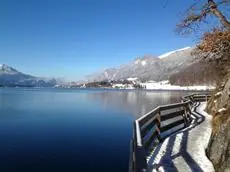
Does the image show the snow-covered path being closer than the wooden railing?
No

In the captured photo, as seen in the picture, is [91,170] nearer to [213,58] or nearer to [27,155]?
[27,155]

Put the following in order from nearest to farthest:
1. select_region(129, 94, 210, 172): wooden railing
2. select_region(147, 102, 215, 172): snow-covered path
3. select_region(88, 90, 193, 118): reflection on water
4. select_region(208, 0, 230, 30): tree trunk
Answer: select_region(129, 94, 210, 172): wooden railing < select_region(147, 102, 215, 172): snow-covered path < select_region(208, 0, 230, 30): tree trunk < select_region(88, 90, 193, 118): reflection on water

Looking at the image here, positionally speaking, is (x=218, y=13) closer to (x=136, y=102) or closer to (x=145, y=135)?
(x=145, y=135)

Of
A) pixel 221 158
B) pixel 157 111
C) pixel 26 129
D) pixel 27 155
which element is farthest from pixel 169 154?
pixel 26 129

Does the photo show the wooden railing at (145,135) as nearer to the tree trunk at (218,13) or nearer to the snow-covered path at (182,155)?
the snow-covered path at (182,155)

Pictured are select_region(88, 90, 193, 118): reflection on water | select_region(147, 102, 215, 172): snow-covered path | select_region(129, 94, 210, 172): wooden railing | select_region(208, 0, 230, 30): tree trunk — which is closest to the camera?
select_region(129, 94, 210, 172): wooden railing

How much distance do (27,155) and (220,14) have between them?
533 inches

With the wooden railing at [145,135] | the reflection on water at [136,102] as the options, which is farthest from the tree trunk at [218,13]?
the reflection on water at [136,102]

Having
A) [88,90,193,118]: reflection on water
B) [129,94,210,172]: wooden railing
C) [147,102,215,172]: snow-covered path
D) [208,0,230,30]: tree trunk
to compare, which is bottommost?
[88,90,193,118]: reflection on water

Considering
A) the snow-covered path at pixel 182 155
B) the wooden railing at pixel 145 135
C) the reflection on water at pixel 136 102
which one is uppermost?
the wooden railing at pixel 145 135

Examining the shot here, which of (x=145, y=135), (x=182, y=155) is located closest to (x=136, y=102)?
(x=145, y=135)

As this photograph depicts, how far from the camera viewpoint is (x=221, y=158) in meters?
7.06

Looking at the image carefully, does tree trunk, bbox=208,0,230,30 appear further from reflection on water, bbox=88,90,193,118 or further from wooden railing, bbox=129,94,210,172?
reflection on water, bbox=88,90,193,118

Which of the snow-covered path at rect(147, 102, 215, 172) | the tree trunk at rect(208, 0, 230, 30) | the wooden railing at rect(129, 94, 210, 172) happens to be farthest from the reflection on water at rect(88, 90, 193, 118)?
the tree trunk at rect(208, 0, 230, 30)
